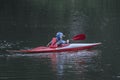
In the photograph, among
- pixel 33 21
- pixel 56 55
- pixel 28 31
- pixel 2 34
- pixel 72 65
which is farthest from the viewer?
pixel 33 21

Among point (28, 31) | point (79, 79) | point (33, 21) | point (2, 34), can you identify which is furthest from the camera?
point (33, 21)

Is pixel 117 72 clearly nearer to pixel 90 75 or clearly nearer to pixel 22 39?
pixel 90 75

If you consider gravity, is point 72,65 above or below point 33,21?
below

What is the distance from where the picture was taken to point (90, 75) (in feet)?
88.3

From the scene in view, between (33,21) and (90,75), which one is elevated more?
(33,21)

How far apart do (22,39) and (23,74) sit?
17.8 metres

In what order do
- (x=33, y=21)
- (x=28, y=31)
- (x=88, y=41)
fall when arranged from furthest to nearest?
(x=33, y=21)
(x=28, y=31)
(x=88, y=41)

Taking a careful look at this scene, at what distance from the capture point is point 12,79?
25984 mm

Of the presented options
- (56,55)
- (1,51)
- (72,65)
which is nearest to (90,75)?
(72,65)

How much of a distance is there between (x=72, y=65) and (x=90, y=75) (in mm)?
3496

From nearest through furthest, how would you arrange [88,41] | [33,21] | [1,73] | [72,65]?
1. [1,73]
2. [72,65]
3. [88,41]
4. [33,21]

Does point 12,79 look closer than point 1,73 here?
Yes

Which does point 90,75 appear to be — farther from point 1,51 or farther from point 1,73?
point 1,51

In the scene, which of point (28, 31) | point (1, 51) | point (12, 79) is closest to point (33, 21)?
point (28, 31)
